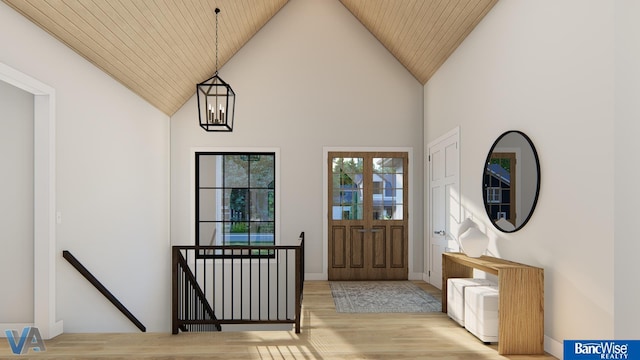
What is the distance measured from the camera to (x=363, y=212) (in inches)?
289

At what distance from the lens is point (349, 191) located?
7.35 m

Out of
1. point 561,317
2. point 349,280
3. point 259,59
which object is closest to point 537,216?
point 561,317

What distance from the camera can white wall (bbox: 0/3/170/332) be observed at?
4102 millimetres

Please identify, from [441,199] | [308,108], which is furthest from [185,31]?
[441,199]

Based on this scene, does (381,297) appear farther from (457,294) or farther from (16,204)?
(16,204)

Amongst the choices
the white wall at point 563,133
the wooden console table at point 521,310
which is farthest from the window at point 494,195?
the wooden console table at point 521,310

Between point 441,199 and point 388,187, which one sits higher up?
point 388,187

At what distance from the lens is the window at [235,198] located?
292 inches

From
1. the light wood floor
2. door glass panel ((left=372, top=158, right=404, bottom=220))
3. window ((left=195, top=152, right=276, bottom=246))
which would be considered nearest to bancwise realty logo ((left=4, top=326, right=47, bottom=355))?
the light wood floor

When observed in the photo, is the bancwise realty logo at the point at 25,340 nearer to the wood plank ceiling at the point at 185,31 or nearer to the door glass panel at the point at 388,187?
the wood plank ceiling at the point at 185,31

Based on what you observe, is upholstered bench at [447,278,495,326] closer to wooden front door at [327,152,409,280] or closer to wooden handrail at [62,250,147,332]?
wooden front door at [327,152,409,280]

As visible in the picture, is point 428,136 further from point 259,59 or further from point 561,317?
point 561,317

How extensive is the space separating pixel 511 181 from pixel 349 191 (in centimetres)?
353

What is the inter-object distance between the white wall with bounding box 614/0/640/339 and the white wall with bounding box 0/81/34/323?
15.4ft
